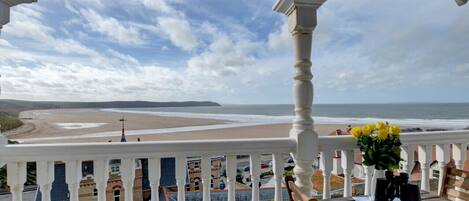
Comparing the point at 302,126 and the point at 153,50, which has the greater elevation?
the point at 153,50

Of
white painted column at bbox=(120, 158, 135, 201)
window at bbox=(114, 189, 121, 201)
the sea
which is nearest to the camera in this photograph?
white painted column at bbox=(120, 158, 135, 201)

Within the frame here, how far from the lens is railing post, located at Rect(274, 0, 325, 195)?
188 centimetres

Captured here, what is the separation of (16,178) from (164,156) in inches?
32.2

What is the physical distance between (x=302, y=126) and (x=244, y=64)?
776cm

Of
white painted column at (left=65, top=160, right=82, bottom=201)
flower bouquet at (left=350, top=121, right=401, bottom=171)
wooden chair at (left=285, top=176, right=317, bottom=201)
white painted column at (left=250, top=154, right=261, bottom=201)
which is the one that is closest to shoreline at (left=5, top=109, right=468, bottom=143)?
white painted column at (left=65, top=160, right=82, bottom=201)

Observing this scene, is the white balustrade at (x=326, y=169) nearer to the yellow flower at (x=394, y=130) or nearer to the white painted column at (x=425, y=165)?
the yellow flower at (x=394, y=130)

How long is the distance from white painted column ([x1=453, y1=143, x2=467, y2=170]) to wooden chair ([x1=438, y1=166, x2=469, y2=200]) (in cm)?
86

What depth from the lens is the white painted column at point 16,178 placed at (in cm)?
159

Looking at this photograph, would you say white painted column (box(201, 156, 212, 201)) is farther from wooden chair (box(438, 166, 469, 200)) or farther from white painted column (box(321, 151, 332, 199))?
wooden chair (box(438, 166, 469, 200))

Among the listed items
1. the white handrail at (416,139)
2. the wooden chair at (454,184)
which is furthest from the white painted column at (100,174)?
the wooden chair at (454,184)

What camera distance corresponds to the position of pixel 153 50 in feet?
20.2

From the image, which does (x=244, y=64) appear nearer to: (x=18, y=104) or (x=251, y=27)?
(x=251, y=27)

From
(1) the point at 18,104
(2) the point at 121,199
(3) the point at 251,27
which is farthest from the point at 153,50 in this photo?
(2) the point at 121,199

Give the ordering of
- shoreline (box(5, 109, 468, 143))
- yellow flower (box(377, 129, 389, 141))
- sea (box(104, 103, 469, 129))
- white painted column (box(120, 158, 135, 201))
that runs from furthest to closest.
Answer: sea (box(104, 103, 469, 129)) → shoreline (box(5, 109, 468, 143)) → white painted column (box(120, 158, 135, 201)) → yellow flower (box(377, 129, 389, 141))
